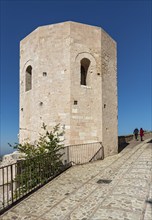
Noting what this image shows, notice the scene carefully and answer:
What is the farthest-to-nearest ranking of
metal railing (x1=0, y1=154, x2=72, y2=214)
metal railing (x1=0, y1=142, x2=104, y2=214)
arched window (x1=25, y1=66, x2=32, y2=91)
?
arched window (x1=25, y1=66, x2=32, y2=91) < metal railing (x1=0, y1=154, x2=72, y2=214) < metal railing (x1=0, y1=142, x2=104, y2=214)

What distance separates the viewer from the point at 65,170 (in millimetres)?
9047

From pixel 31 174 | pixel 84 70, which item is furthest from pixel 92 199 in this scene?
pixel 84 70

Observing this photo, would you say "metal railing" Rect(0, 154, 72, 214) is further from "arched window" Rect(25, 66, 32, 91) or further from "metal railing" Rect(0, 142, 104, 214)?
"arched window" Rect(25, 66, 32, 91)

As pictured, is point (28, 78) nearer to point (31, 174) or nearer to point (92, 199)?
point (31, 174)

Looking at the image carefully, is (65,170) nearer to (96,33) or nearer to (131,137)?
(96,33)

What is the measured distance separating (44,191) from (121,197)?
99.8 inches

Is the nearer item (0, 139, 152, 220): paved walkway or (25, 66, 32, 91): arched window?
(0, 139, 152, 220): paved walkway

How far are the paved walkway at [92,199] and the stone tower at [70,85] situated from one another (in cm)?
392

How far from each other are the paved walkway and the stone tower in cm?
392

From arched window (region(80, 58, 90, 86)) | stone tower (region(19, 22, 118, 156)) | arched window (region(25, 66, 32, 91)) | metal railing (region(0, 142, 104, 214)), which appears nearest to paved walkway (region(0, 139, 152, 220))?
metal railing (region(0, 142, 104, 214))

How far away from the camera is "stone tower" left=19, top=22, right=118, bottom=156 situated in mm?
11297

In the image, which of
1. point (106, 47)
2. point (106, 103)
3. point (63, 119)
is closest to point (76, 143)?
point (63, 119)

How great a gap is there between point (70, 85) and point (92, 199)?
22.8 feet

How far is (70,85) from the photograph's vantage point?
1120cm
